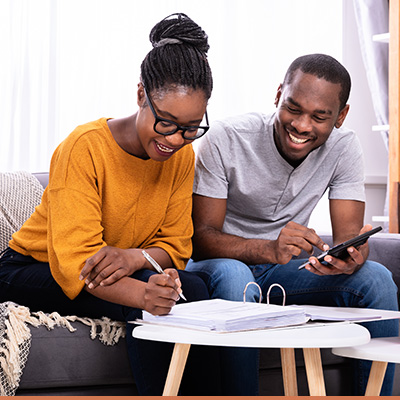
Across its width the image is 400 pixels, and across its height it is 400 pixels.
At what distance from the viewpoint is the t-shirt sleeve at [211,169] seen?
69.2 inches

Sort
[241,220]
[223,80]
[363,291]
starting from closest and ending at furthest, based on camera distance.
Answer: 1. [363,291]
2. [241,220]
3. [223,80]

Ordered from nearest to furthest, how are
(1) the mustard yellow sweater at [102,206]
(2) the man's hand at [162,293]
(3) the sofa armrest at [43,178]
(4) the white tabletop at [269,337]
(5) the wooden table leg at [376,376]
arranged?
(4) the white tabletop at [269,337]
(2) the man's hand at [162,293]
(5) the wooden table leg at [376,376]
(1) the mustard yellow sweater at [102,206]
(3) the sofa armrest at [43,178]

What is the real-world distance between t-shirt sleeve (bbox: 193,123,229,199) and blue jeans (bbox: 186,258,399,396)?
208 mm

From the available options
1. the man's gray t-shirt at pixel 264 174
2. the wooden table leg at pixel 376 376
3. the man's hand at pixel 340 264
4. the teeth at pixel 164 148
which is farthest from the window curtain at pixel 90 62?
the wooden table leg at pixel 376 376

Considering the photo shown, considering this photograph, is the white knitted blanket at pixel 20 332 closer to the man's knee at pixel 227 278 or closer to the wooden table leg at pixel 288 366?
the man's knee at pixel 227 278

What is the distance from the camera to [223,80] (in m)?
3.09

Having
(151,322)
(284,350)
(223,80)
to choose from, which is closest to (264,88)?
(223,80)

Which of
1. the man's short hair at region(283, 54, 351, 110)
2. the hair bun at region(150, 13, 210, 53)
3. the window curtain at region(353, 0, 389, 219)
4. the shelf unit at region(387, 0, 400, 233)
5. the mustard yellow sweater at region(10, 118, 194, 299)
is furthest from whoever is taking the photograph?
the window curtain at region(353, 0, 389, 219)

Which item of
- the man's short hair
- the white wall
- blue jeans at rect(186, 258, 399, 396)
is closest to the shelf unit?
the white wall

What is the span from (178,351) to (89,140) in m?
0.57

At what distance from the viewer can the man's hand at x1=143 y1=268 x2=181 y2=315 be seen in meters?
1.16

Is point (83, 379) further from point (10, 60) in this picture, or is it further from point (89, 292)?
point (10, 60)

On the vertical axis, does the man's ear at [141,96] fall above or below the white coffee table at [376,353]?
above

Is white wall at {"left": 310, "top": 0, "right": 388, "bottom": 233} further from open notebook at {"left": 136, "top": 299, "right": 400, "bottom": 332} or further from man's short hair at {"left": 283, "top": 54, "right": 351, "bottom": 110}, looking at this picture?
open notebook at {"left": 136, "top": 299, "right": 400, "bottom": 332}
